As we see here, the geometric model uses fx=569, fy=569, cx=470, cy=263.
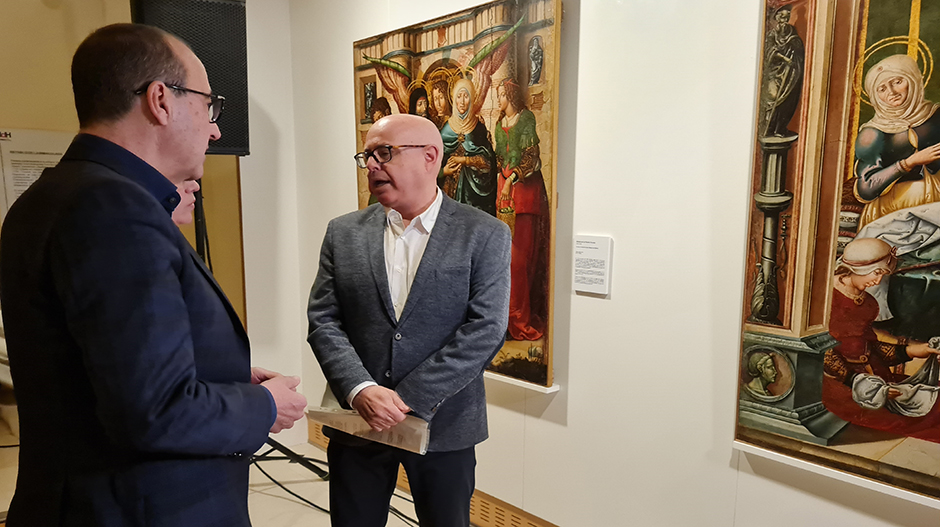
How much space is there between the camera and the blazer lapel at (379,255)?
155cm

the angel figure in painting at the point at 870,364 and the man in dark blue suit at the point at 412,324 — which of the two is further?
the man in dark blue suit at the point at 412,324

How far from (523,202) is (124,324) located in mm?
1494

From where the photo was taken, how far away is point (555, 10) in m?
1.91

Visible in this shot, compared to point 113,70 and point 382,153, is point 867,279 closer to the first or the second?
point 382,153

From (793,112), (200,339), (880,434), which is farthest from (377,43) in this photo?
(880,434)

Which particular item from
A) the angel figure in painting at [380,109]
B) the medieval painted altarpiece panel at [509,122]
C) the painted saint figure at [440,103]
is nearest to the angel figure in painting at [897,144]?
the medieval painted altarpiece panel at [509,122]

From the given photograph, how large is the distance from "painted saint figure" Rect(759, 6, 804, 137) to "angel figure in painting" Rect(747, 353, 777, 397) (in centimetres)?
61

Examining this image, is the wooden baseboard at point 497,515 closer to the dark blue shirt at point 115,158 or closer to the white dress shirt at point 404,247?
the white dress shirt at point 404,247

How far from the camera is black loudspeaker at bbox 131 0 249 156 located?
235 centimetres

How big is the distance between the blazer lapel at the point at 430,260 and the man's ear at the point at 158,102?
2.45 ft

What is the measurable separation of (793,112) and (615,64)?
0.60 metres

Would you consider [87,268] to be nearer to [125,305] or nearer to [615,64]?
[125,305]

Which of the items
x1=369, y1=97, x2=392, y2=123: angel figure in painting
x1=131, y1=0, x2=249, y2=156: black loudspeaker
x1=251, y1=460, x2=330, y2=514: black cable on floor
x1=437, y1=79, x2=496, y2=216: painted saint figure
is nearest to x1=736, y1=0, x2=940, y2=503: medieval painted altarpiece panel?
x1=437, y1=79, x2=496, y2=216: painted saint figure

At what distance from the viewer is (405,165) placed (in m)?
1.58
